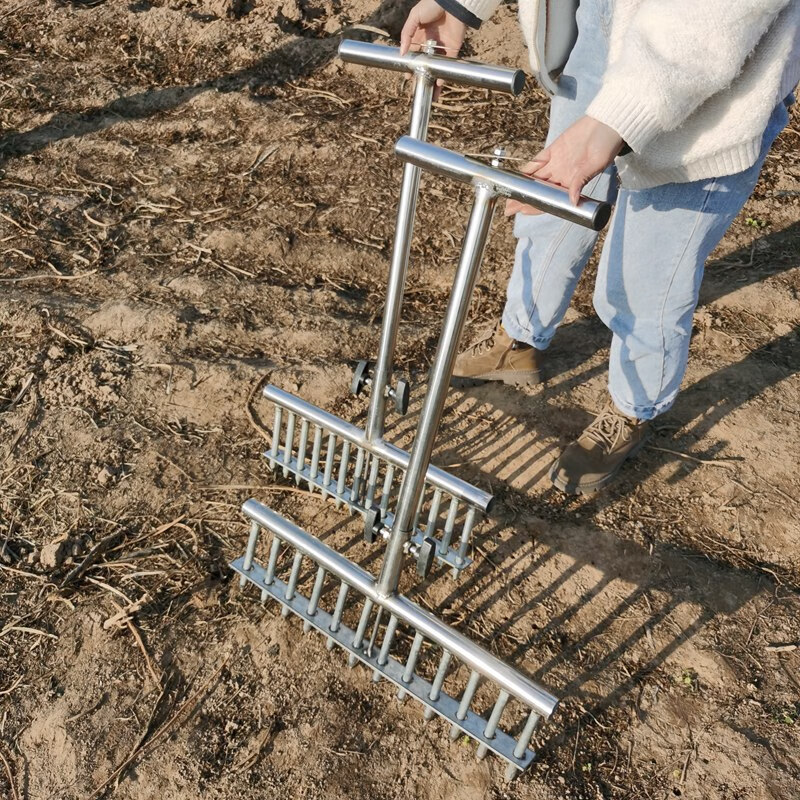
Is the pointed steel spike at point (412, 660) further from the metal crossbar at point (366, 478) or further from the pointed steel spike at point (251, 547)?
the pointed steel spike at point (251, 547)

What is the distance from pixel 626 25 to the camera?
1.58 meters

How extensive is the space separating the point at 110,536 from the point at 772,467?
2164 mm

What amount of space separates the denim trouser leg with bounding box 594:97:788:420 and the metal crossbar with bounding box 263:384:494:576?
2.11 feet

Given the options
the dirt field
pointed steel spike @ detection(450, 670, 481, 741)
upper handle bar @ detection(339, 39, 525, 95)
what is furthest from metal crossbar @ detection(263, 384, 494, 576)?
upper handle bar @ detection(339, 39, 525, 95)

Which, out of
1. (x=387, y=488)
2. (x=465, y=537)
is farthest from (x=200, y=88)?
(x=465, y=537)

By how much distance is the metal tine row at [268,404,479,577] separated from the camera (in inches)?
79.8

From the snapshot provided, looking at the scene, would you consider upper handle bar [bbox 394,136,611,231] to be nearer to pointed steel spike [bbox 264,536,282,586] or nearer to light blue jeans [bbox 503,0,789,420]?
light blue jeans [bbox 503,0,789,420]

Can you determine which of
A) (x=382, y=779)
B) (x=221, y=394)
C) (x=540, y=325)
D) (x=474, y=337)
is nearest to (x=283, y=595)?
(x=382, y=779)

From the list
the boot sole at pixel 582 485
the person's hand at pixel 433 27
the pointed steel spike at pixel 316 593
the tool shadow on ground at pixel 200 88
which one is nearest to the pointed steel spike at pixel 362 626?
the pointed steel spike at pixel 316 593

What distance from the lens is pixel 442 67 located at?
5.18ft

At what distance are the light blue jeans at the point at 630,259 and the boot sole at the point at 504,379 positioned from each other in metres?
0.16

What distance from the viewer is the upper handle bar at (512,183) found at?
122cm

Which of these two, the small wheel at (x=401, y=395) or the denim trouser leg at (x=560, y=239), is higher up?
the denim trouser leg at (x=560, y=239)

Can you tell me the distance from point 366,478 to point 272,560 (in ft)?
1.79
